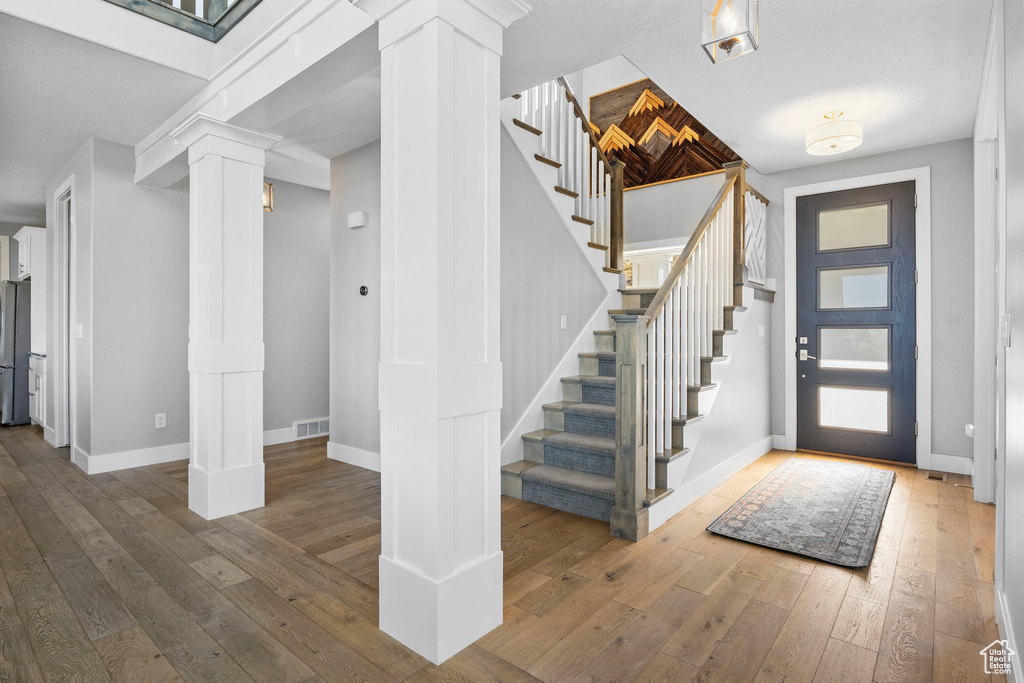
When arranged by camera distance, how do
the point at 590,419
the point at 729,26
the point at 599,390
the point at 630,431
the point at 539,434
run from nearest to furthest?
1. the point at 729,26
2. the point at 630,431
3. the point at 590,419
4. the point at 539,434
5. the point at 599,390

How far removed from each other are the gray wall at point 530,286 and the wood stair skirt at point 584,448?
0.23 metres

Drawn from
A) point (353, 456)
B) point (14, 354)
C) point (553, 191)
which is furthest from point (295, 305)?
point (14, 354)

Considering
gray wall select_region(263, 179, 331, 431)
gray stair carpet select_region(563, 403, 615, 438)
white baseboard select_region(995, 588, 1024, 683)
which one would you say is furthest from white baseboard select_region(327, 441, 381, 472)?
white baseboard select_region(995, 588, 1024, 683)

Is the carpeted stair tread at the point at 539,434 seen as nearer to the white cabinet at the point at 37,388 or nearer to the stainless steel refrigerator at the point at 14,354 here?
the white cabinet at the point at 37,388

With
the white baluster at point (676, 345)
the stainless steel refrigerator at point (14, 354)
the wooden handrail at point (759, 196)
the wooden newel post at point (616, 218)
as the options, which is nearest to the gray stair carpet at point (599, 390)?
the white baluster at point (676, 345)

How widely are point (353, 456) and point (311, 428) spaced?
1.33 meters

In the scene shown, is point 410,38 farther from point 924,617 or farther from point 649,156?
point 649,156

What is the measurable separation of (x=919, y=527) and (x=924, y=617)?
1147 millimetres

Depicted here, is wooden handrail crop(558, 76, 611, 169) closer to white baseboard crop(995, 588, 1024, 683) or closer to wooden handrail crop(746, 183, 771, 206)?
wooden handrail crop(746, 183, 771, 206)

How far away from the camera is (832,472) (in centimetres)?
404

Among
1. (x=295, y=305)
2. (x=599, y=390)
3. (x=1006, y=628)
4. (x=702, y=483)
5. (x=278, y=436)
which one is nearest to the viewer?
(x=1006, y=628)

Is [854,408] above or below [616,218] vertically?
below

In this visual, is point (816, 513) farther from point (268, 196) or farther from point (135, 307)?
point (135, 307)

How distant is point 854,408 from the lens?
14.8ft
